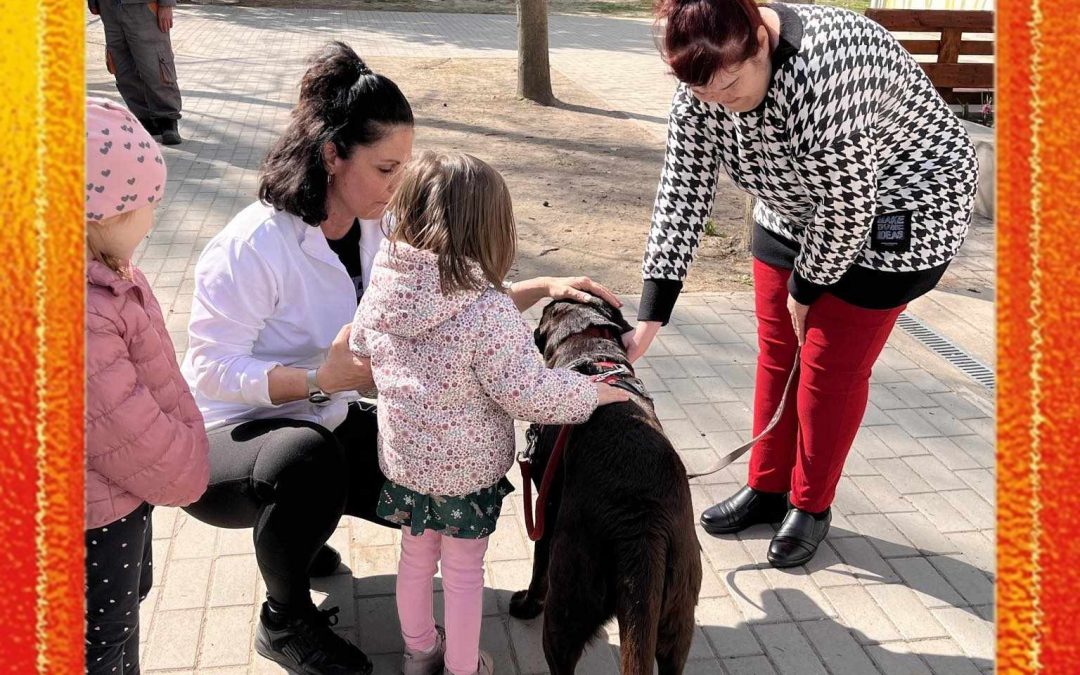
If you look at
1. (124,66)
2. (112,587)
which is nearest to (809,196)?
(112,587)

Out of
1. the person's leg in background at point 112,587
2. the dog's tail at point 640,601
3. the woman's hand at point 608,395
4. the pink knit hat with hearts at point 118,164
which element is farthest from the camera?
the woman's hand at point 608,395

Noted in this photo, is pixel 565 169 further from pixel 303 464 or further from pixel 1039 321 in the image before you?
pixel 1039 321

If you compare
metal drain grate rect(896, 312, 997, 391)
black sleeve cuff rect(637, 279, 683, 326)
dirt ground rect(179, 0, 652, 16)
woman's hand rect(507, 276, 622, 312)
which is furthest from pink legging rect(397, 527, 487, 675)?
dirt ground rect(179, 0, 652, 16)

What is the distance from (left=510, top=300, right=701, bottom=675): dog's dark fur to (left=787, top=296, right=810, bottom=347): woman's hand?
780mm

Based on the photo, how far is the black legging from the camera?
2.53 meters

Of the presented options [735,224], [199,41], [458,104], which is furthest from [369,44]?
[735,224]

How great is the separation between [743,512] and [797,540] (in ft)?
0.88

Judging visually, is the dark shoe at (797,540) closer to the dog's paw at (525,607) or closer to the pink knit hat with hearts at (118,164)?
the dog's paw at (525,607)

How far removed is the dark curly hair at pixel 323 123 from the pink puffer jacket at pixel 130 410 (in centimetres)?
69

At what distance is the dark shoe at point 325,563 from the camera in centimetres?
320

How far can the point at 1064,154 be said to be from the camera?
500mm

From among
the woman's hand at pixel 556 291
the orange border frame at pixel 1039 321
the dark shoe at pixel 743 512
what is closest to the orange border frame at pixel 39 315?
the orange border frame at pixel 1039 321

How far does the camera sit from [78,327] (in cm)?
50

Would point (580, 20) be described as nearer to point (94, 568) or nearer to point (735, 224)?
point (735, 224)
